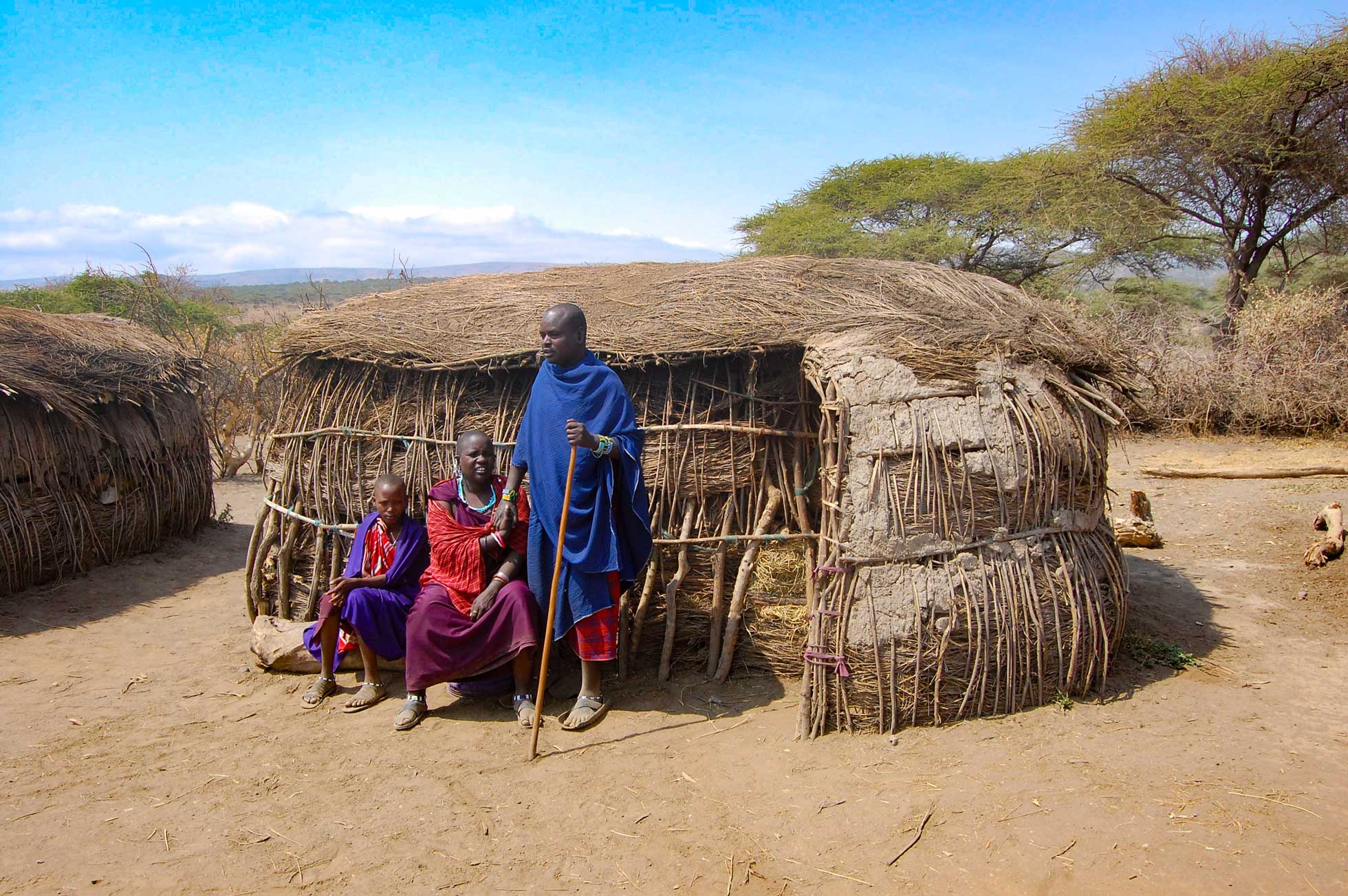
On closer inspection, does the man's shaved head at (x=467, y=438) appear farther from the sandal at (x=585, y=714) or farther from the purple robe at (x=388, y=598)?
the sandal at (x=585, y=714)

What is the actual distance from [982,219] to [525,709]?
1511cm

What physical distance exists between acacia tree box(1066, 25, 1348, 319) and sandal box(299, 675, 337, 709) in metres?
13.3

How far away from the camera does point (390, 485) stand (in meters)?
4.72

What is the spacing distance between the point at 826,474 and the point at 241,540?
662 cm

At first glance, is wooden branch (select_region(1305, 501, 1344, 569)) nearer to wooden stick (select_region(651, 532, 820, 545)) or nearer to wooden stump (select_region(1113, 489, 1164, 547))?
wooden stump (select_region(1113, 489, 1164, 547))

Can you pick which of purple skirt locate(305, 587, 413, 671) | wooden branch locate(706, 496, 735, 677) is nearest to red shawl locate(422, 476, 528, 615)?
purple skirt locate(305, 587, 413, 671)

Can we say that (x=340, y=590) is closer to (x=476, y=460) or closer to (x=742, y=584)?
(x=476, y=460)

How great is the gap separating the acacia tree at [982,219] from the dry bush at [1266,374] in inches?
121

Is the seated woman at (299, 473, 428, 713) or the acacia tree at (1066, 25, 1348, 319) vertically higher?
the acacia tree at (1066, 25, 1348, 319)

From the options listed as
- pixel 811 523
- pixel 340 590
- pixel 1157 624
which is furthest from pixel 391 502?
pixel 1157 624

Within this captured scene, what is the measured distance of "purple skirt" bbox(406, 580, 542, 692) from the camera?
14.5ft

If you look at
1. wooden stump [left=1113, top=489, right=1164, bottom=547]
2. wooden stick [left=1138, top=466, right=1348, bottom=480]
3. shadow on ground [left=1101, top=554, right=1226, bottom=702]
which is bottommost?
shadow on ground [left=1101, top=554, right=1226, bottom=702]

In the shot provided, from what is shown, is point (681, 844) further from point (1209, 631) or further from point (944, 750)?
point (1209, 631)

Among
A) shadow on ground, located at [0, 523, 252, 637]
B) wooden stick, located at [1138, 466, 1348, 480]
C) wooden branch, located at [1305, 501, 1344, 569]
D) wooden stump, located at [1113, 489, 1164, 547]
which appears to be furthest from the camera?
wooden stick, located at [1138, 466, 1348, 480]
